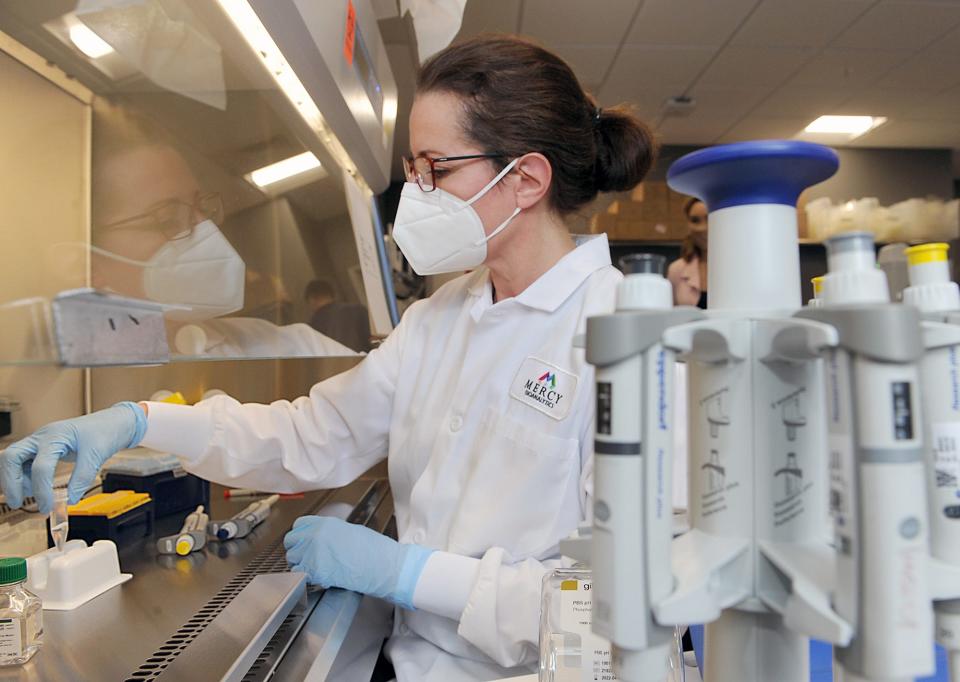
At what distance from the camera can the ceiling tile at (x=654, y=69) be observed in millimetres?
3686

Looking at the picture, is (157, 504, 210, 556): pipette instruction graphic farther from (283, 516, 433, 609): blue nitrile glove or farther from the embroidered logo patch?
the embroidered logo patch

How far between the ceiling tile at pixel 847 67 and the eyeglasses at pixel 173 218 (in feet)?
12.0

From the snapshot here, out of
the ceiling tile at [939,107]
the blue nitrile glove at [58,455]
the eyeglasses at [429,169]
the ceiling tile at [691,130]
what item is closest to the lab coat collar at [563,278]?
the eyeglasses at [429,169]

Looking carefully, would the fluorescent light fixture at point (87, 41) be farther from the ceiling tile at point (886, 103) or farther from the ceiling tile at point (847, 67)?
the ceiling tile at point (886, 103)

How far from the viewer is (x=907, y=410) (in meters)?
0.36

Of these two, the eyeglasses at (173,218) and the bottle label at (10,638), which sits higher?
the eyeglasses at (173,218)

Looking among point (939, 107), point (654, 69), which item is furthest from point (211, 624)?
point (939, 107)

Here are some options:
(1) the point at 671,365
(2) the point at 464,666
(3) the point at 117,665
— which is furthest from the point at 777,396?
(2) the point at 464,666

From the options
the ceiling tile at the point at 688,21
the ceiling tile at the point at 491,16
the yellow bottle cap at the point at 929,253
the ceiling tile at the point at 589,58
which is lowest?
the yellow bottle cap at the point at 929,253

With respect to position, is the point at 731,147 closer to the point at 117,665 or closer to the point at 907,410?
the point at 907,410

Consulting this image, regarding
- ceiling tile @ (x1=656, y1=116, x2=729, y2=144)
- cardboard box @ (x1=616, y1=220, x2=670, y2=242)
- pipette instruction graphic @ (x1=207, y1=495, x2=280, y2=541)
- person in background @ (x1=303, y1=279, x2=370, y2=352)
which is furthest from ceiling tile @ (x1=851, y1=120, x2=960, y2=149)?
pipette instruction graphic @ (x1=207, y1=495, x2=280, y2=541)

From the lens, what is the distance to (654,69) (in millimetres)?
3910

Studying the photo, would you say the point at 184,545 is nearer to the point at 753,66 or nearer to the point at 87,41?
the point at 87,41

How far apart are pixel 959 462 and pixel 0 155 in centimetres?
82
